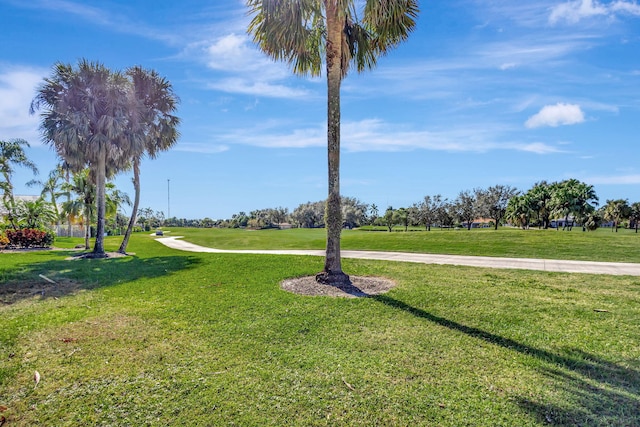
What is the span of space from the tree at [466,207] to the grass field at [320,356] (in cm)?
4141

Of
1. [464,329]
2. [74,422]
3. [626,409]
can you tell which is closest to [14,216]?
[74,422]

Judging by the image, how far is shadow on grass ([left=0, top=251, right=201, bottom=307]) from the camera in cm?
805

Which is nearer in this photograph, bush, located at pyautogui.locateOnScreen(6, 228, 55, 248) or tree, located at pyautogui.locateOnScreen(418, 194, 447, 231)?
bush, located at pyautogui.locateOnScreen(6, 228, 55, 248)

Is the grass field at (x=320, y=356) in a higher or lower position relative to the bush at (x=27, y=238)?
lower

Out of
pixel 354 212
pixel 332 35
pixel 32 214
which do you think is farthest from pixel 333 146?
pixel 354 212

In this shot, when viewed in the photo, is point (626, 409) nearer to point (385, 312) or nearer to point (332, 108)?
point (385, 312)

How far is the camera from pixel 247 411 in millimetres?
3178

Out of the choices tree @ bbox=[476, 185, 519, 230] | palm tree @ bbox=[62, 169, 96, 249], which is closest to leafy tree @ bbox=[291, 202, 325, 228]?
tree @ bbox=[476, 185, 519, 230]

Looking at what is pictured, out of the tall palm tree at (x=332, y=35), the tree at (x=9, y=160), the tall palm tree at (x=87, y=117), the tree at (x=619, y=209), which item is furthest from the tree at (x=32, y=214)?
the tree at (x=619, y=209)

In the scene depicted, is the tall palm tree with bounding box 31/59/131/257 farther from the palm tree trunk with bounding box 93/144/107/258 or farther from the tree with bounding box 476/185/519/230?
the tree with bounding box 476/185/519/230

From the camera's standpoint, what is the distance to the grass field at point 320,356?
3211 millimetres

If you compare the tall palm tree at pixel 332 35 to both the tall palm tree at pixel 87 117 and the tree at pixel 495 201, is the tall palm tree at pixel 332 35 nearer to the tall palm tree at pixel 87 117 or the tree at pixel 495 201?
the tall palm tree at pixel 87 117

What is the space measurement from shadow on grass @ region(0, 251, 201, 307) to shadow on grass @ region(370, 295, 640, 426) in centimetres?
877

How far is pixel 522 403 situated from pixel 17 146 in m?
31.8
